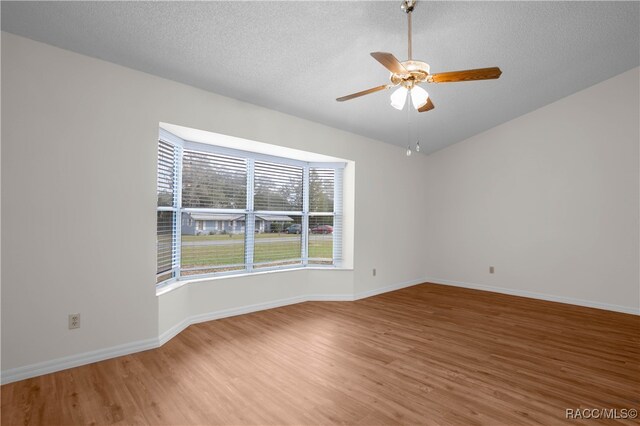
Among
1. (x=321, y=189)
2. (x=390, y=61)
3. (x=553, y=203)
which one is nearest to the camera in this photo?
(x=390, y=61)

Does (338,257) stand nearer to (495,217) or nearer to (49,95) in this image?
(495,217)

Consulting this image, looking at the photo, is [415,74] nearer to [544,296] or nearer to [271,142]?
[271,142]

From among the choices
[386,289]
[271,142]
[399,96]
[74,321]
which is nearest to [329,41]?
[399,96]

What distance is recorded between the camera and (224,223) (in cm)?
417

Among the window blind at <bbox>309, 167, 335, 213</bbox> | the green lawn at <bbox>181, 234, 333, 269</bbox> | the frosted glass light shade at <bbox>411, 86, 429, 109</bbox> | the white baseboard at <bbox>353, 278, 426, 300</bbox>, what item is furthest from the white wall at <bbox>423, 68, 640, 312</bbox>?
the frosted glass light shade at <bbox>411, 86, 429, 109</bbox>

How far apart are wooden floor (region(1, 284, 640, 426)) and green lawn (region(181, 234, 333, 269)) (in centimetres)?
75

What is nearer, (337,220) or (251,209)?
(251,209)

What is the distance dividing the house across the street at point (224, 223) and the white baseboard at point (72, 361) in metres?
1.32

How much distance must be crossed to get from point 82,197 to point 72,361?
4.37 ft

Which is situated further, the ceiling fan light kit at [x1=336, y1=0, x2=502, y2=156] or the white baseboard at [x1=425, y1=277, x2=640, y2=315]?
the white baseboard at [x1=425, y1=277, x2=640, y2=315]

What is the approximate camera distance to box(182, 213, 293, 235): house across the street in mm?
3859

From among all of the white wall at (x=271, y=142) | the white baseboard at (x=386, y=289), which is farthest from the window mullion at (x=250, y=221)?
the white baseboard at (x=386, y=289)

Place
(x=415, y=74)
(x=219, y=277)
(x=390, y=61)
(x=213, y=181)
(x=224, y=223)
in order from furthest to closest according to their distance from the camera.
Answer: (x=224, y=223), (x=213, y=181), (x=219, y=277), (x=415, y=74), (x=390, y=61)

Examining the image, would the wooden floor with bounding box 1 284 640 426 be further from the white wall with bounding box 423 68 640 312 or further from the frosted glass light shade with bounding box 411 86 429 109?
the frosted glass light shade with bounding box 411 86 429 109
